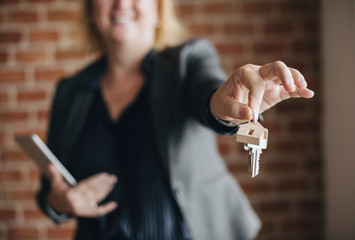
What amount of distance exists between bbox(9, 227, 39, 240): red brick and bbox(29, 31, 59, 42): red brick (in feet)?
2.65

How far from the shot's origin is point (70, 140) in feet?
2.67

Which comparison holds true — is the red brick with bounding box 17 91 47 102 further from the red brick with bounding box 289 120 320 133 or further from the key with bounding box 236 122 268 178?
the key with bounding box 236 122 268 178

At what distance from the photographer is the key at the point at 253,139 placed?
0.31 metres

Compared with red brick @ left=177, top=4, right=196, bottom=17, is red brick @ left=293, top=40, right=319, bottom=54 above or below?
below

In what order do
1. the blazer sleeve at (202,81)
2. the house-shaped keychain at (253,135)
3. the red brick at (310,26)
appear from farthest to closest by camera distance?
the red brick at (310,26) < the blazer sleeve at (202,81) < the house-shaped keychain at (253,135)

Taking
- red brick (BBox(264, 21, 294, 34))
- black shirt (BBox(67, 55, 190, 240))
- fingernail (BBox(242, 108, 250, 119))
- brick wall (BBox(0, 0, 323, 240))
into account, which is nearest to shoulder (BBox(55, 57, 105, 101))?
black shirt (BBox(67, 55, 190, 240))

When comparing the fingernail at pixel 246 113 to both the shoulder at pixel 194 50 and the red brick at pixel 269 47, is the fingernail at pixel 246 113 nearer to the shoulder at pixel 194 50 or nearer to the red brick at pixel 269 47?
the shoulder at pixel 194 50

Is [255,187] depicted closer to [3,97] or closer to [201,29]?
[201,29]

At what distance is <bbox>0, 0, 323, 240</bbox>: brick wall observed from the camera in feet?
4.17

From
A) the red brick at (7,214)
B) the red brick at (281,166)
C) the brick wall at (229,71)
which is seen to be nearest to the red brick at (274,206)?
the brick wall at (229,71)

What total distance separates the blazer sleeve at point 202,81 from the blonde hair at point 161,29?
22cm

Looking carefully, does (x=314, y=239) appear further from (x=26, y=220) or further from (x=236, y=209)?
(x=26, y=220)

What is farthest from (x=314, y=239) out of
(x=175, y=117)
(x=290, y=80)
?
(x=290, y=80)

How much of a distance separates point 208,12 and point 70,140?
2.60ft
